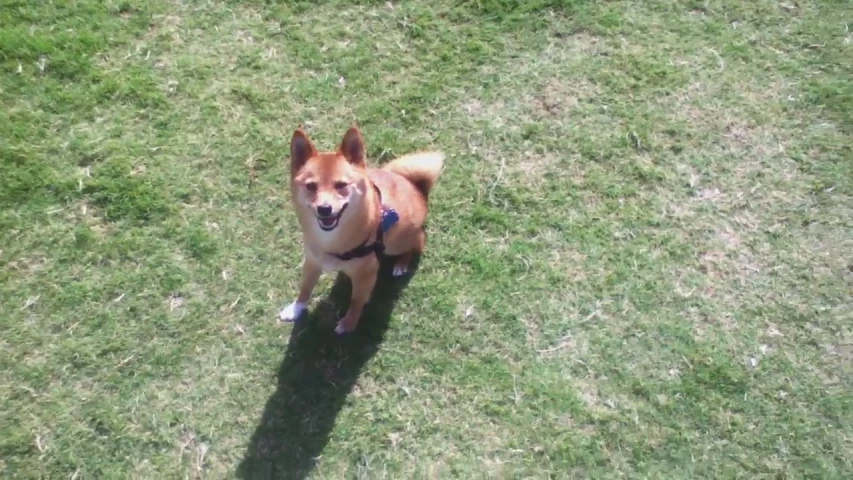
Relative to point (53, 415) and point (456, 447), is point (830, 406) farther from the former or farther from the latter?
point (53, 415)

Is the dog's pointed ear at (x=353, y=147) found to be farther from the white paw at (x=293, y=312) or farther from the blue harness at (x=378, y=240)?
the white paw at (x=293, y=312)

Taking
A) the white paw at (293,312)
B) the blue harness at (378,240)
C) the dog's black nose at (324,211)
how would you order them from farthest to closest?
the white paw at (293,312) → the blue harness at (378,240) → the dog's black nose at (324,211)

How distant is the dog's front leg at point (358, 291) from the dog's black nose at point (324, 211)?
0.54 metres

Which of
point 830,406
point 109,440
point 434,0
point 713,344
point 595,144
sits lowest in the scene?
point 830,406

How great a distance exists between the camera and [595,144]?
14.6 ft

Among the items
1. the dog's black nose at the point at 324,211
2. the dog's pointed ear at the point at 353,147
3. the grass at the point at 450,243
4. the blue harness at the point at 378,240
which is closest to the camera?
the dog's black nose at the point at 324,211

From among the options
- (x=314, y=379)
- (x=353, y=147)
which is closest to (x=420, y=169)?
(x=353, y=147)

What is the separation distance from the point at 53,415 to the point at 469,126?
301 centimetres

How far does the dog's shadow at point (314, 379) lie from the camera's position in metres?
3.52

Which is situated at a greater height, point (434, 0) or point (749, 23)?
point (434, 0)

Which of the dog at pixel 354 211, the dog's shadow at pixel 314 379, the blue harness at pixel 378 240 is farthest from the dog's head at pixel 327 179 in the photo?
the dog's shadow at pixel 314 379

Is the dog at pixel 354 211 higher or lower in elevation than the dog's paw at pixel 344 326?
higher

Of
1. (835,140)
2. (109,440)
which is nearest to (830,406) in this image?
(835,140)

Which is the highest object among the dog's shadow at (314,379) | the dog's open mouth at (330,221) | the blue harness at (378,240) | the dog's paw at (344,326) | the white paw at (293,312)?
the dog's open mouth at (330,221)
